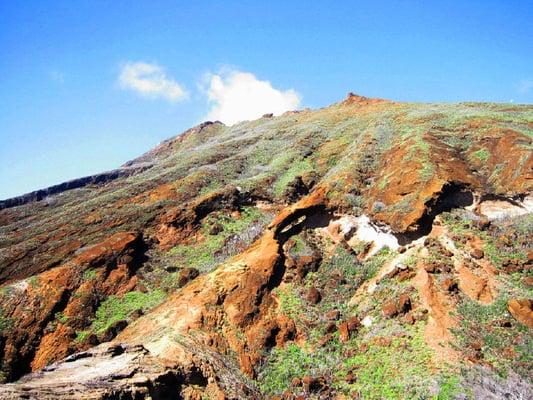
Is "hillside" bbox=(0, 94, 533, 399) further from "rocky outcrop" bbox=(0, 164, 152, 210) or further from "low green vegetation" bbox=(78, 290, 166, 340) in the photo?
"rocky outcrop" bbox=(0, 164, 152, 210)

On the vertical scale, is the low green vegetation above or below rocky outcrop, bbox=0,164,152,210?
below

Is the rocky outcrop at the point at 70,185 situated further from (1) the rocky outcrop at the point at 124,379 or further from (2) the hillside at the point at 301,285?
(1) the rocky outcrop at the point at 124,379

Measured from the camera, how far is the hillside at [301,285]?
11711 mm

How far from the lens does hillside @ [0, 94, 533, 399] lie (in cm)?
1171

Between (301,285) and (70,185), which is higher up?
(70,185)

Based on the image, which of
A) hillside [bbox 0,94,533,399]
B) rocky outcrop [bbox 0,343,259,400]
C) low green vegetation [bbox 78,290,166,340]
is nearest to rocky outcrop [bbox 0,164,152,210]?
hillside [bbox 0,94,533,399]

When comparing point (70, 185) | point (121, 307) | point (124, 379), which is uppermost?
point (70, 185)

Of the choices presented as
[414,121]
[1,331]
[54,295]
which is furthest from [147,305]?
[414,121]

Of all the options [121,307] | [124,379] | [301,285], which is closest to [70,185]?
[121,307]

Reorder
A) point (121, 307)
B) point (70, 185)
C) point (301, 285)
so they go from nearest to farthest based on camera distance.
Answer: point (301, 285) → point (121, 307) → point (70, 185)

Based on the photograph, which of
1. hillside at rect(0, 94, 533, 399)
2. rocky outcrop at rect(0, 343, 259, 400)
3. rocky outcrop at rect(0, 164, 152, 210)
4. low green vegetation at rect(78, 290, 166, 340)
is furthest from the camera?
rocky outcrop at rect(0, 164, 152, 210)

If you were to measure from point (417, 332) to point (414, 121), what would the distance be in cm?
2566

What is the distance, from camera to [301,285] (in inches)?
694

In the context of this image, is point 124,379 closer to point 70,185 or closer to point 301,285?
point 301,285
